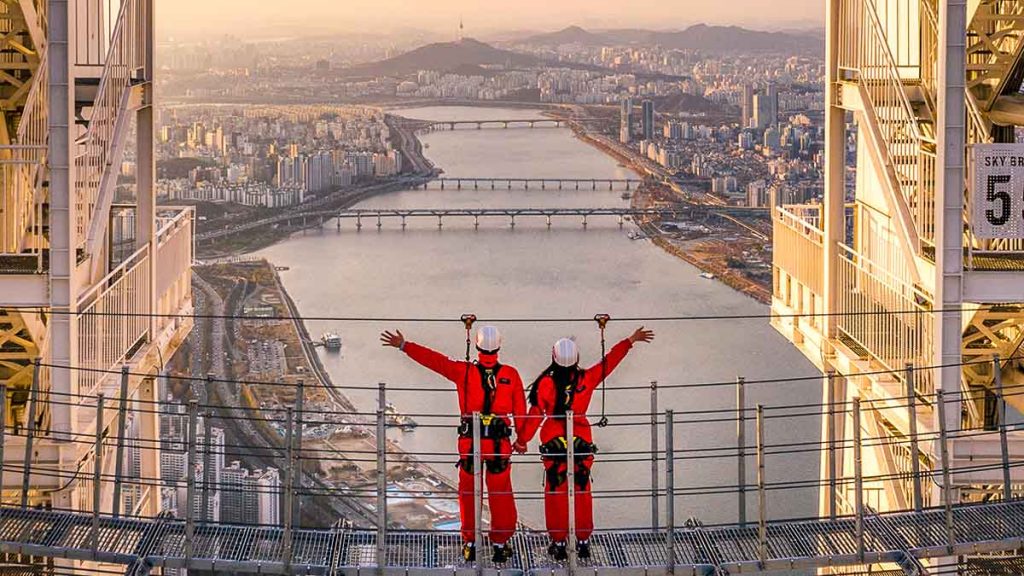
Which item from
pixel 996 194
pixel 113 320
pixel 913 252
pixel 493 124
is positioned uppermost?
pixel 493 124

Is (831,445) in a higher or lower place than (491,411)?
lower

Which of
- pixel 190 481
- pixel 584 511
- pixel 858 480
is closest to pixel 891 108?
pixel 584 511

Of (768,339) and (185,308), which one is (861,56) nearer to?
(185,308)

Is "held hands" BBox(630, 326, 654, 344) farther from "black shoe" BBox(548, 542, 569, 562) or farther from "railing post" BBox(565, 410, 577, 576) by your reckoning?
"black shoe" BBox(548, 542, 569, 562)

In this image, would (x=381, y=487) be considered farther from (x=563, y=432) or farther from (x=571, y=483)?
(x=563, y=432)

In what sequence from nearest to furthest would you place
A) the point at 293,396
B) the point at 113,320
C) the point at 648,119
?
1. the point at 113,320
2. the point at 293,396
3. the point at 648,119

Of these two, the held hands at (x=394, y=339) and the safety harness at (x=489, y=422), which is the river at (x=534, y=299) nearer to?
the safety harness at (x=489, y=422)
